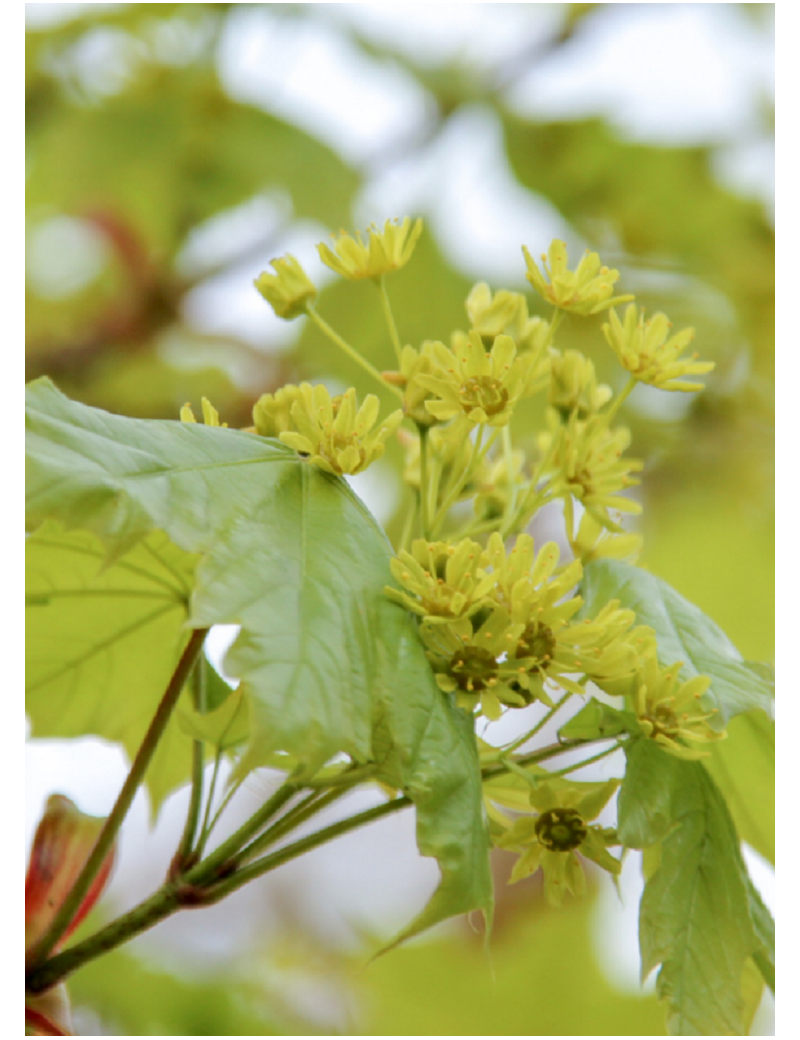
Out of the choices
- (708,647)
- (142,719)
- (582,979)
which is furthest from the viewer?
(582,979)

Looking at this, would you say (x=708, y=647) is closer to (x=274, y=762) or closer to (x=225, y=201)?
(x=274, y=762)

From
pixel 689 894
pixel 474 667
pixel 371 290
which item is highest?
pixel 371 290

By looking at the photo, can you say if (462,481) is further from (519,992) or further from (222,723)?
(519,992)

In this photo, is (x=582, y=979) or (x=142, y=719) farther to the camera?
(x=582, y=979)

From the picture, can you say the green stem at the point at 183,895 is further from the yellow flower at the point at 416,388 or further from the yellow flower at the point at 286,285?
the yellow flower at the point at 286,285

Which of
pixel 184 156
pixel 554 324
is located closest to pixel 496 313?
pixel 554 324

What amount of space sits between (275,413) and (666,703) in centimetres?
24

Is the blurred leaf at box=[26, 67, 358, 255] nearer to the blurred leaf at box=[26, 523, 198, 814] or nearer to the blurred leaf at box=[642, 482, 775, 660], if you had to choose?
the blurred leaf at box=[642, 482, 775, 660]

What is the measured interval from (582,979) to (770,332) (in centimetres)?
103

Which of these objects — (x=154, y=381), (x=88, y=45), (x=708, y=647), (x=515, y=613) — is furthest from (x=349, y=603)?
(x=88, y=45)

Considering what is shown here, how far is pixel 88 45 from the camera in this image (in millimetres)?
1524

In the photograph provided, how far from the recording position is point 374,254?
0.62m

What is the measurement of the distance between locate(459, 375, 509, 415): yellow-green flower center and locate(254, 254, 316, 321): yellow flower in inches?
5.8

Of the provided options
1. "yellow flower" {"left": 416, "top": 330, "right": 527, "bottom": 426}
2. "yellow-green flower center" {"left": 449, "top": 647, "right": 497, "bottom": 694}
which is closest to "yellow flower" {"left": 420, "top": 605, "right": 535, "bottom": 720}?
"yellow-green flower center" {"left": 449, "top": 647, "right": 497, "bottom": 694}
